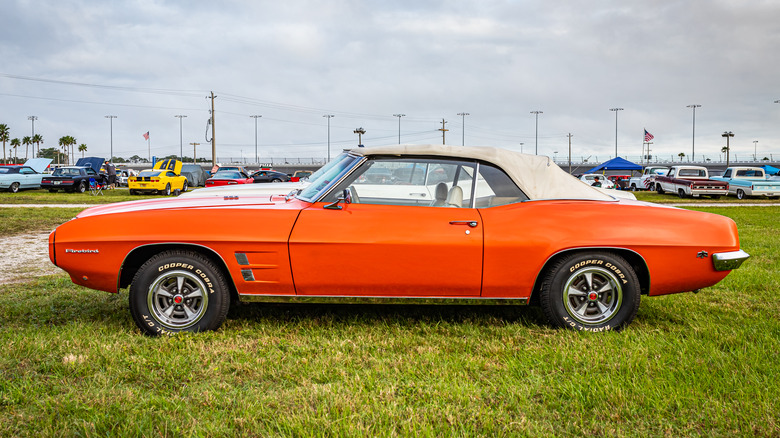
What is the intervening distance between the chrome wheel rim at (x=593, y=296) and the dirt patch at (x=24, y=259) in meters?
5.42

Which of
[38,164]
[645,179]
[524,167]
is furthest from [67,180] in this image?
[645,179]

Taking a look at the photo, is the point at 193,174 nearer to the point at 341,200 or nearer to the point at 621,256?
the point at 341,200

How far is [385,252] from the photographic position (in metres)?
3.77

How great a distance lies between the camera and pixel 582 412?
9.13ft

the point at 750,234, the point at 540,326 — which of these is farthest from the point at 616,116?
the point at 540,326

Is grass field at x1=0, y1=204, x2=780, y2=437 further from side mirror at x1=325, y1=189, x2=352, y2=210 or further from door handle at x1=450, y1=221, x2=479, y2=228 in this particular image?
side mirror at x1=325, y1=189, x2=352, y2=210

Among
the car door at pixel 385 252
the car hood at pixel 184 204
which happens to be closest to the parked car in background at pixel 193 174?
the car hood at pixel 184 204

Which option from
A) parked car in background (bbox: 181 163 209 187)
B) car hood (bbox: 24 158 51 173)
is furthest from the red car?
car hood (bbox: 24 158 51 173)

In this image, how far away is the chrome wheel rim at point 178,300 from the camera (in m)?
3.80

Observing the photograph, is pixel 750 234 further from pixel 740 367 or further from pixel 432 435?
pixel 432 435

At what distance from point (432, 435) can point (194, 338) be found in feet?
6.38

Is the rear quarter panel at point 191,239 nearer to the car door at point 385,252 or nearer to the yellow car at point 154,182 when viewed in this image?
the car door at point 385,252

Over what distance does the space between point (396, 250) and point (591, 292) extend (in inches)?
55.6

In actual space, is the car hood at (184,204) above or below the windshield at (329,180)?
below
